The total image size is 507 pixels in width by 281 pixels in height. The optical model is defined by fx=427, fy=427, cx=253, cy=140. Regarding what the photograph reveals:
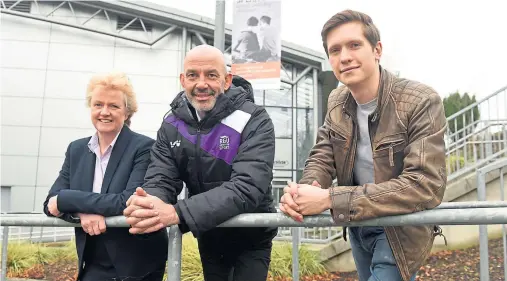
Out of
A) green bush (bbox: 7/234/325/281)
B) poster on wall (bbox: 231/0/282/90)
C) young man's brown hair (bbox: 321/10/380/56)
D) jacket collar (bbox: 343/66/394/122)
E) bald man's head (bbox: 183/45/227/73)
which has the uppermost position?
poster on wall (bbox: 231/0/282/90)

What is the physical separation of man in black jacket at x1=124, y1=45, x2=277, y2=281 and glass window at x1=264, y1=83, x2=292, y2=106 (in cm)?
1557

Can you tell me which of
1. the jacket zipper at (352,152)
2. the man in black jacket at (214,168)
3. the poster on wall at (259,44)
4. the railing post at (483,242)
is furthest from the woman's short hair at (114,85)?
the poster on wall at (259,44)

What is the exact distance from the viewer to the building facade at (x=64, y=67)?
14.8 m

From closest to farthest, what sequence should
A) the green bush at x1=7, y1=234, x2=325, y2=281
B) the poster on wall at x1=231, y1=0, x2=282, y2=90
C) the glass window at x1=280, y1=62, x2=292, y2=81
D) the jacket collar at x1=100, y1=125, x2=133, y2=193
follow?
1. the jacket collar at x1=100, y1=125, x2=133, y2=193
2. the poster on wall at x1=231, y1=0, x2=282, y2=90
3. the green bush at x1=7, y1=234, x2=325, y2=281
4. the glass window at x1=280, y1=62, x2=292, y2=81

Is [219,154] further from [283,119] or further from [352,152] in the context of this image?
[283,119]

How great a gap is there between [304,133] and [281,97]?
1.80m

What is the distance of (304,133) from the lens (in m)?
18.0

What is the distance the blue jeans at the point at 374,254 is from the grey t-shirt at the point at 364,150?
24 cm

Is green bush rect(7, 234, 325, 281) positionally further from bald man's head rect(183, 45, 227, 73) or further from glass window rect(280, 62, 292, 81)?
glass window rect(280, 62, 292, 81)

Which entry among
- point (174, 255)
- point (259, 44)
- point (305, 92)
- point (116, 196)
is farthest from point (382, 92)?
point (305, 92)

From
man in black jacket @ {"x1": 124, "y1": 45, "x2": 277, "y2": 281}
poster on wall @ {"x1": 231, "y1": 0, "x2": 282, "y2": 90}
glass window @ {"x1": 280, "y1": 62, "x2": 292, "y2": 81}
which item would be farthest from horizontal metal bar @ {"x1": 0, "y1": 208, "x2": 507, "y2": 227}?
glass window @ {"x1": 280, "y1": 62, "x2": 292, "y2": 81}

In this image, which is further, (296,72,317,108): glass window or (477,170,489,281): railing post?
(296,72,317,108): glass window

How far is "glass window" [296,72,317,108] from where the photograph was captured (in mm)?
18047

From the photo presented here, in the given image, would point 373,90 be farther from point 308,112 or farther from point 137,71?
point 308,112
